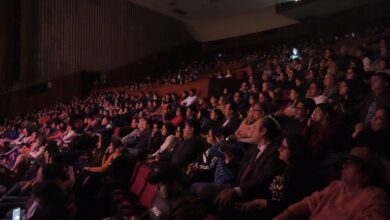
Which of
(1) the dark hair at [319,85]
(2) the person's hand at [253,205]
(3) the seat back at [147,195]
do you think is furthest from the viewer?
(1) the dark hair at [319,85]

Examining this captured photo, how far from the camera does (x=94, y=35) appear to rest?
13070mm

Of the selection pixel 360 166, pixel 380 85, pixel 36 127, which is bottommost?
pixel 36 127

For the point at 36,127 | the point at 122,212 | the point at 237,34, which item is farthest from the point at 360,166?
the point at 237,34

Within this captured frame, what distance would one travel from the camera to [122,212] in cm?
278

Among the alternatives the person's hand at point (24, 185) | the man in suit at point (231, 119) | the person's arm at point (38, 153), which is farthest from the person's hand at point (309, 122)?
the person's arm at point (38, 153)

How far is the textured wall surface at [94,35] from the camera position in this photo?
12.1m

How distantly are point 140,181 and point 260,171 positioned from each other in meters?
1.40

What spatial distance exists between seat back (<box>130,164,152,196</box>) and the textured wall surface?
9.62 m

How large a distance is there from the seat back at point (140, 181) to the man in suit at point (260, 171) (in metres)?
1.01

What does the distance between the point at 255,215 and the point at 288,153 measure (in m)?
0.34

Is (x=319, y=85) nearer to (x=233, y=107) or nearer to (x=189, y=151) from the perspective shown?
(x=233, y=107)

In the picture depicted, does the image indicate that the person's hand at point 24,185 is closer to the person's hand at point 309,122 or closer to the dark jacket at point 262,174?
the dark jacket at point 262,174

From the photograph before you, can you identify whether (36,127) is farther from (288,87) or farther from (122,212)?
(122,212)

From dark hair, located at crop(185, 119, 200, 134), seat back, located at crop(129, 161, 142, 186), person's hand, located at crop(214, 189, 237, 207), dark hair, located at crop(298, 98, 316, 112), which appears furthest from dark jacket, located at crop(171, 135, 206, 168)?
person's hand, located at crop(214, 189, 237, 207)
